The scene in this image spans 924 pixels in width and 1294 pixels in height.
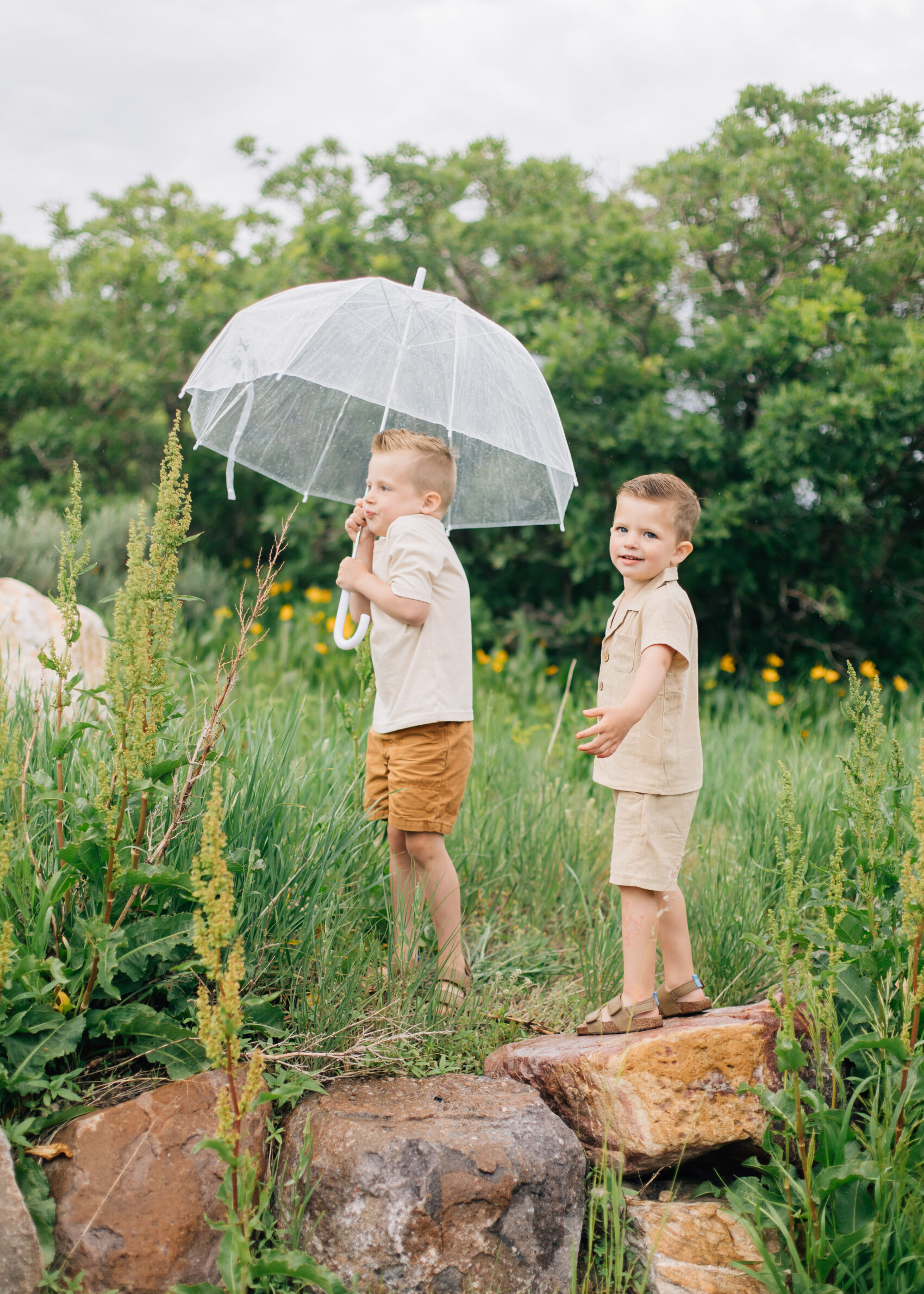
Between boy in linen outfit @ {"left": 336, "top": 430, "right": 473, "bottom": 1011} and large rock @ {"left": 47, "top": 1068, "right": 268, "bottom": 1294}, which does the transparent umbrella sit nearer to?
boy in linen outfit @ {"left": 336, "top": 430, "right": 473, "bottom": 1011}

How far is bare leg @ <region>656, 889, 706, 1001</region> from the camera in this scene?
2.47 m

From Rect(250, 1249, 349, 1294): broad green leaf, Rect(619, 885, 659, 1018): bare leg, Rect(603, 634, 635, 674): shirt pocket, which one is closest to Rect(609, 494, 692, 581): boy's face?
Rect(603, 634, 635, 674): shirt pocket

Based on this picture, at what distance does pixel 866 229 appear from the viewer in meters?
5.64

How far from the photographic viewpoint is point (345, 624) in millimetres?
2842

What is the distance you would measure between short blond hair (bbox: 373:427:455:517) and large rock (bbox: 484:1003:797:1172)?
1472mm

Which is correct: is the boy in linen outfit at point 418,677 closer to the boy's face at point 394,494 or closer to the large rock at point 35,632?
the boy's face at point 394,494

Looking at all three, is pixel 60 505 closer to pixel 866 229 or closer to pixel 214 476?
pixel 214 476

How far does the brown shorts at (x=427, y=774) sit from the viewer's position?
8.66 ft

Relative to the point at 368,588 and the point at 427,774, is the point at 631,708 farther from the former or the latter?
the point at 368,588

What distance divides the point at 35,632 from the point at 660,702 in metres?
2.68

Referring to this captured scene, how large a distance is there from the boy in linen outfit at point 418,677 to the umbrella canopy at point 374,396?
159 millimetres

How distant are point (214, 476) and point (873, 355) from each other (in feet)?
13.9

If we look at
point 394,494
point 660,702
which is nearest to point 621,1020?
point 660,702

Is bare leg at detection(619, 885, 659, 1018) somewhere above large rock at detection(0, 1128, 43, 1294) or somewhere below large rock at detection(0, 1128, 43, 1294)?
above
